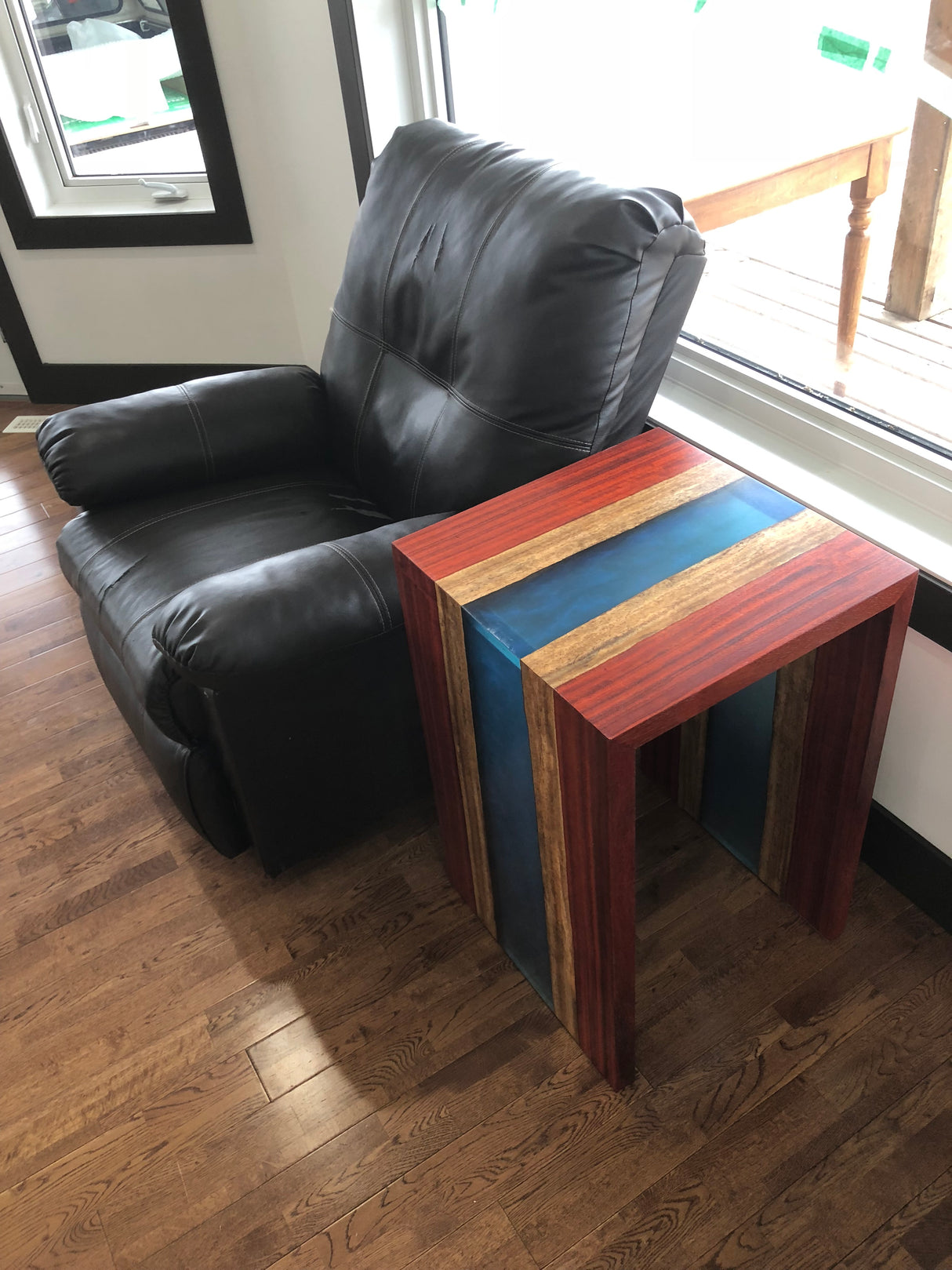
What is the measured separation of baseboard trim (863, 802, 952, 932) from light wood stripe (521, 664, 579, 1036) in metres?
0.57

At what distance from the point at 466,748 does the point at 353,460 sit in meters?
0.75

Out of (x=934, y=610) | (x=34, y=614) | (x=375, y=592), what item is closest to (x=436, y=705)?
(x=375, y=592)

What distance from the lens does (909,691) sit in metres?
1.41

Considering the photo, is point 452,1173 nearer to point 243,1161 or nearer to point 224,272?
point 243,1161

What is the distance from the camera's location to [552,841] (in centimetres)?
119

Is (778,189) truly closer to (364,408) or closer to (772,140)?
(772,140)

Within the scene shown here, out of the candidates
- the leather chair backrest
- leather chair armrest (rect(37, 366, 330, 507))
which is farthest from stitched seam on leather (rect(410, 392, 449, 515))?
leather chair armrest (rect(37, 366, 330, 507))

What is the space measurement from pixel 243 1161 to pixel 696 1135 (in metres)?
0.60

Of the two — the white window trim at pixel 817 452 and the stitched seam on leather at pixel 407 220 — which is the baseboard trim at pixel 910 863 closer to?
the white window trim at pixel 817 452

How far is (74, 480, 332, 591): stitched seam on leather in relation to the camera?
1.75 m

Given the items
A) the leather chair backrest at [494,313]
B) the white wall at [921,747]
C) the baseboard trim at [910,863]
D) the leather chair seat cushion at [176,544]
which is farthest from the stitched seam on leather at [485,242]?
the baseboard trim at [910,863]

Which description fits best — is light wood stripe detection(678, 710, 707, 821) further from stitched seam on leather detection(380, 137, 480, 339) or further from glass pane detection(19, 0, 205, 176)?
glass pane detection(19, 0, 205, 176)

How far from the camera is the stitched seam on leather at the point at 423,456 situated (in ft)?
5.13

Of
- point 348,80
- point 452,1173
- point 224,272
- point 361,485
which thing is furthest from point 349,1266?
point 224,272
